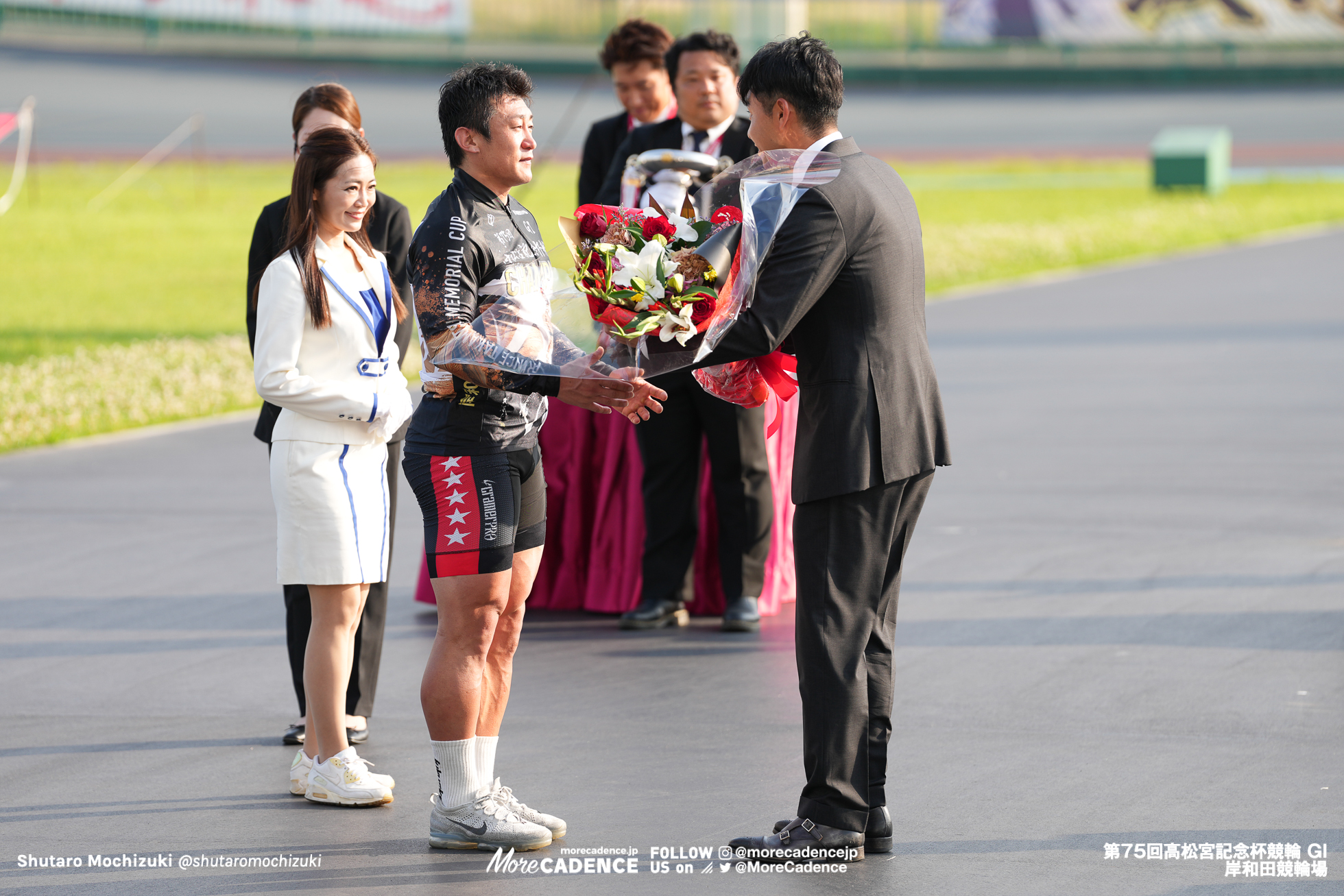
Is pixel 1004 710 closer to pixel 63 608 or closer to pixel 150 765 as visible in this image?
pixel 150 765

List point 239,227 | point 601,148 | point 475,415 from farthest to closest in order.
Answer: point 239,227 < point 601,148 < point 475,415

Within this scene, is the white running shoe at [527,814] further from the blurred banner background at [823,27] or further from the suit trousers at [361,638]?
the blurred banner background at [823,27]

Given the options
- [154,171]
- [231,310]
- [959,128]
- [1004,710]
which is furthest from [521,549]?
[959,128]

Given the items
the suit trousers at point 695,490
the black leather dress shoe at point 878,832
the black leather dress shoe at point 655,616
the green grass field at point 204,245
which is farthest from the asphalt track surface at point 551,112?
the black leather dress shoe at point 878,832

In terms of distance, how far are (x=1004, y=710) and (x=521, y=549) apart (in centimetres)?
191

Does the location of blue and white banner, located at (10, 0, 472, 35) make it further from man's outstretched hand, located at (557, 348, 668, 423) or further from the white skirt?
man's outstretched hand, located at (557, 348, 668, 423)

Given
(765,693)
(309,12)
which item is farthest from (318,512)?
(309,12)

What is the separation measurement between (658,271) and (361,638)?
1814 millimetres

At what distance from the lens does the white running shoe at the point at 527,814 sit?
4105 mm

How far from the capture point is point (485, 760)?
13.4 feet

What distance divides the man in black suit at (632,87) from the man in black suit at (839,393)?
114 inches

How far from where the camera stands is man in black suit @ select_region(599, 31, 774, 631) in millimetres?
6207

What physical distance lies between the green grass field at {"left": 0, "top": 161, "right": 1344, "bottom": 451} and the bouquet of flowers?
22 centimetres

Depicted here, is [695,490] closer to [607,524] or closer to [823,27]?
[607,524]
